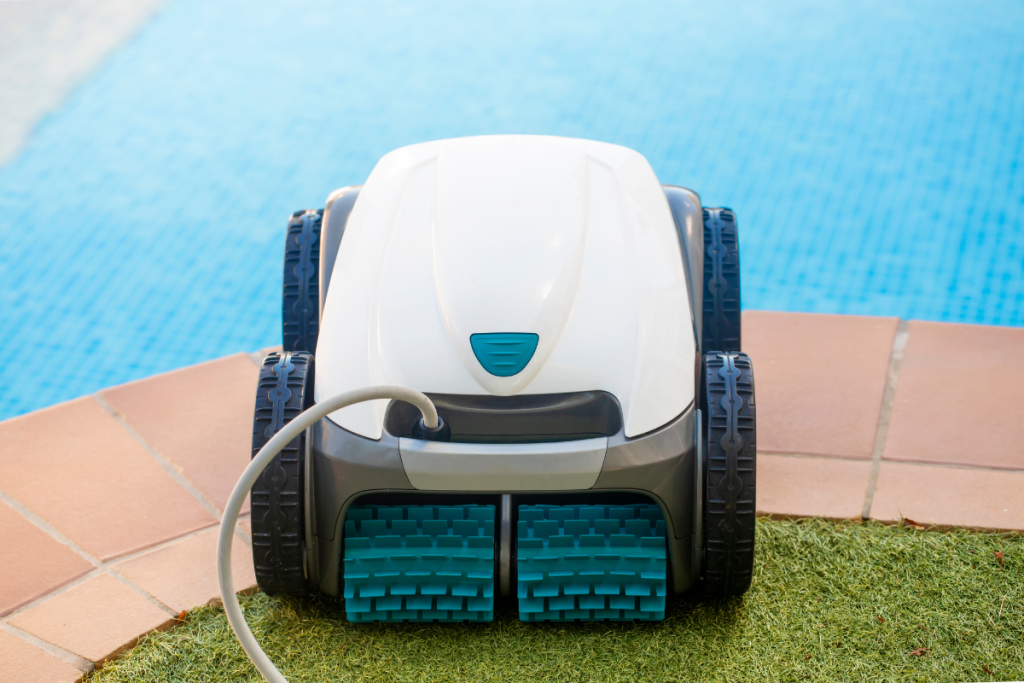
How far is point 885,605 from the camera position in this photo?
6.59ft

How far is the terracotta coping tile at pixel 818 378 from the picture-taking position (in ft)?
8.39

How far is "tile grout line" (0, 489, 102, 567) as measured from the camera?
2230mm

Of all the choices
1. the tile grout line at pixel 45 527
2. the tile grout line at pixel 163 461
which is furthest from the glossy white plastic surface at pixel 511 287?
the tile grout line at pixel 45 527

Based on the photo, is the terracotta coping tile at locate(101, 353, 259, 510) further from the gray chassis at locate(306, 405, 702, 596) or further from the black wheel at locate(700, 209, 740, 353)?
the black wheel at locate(700, 209, 740, 353)

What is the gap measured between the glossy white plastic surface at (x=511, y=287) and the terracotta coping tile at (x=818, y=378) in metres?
0.76

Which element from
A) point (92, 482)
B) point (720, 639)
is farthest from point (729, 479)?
point (92, 482)

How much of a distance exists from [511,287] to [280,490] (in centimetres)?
61

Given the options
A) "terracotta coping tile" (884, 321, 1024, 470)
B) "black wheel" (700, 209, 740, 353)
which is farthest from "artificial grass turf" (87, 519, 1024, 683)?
"black wheel" (700, 209, 740, 353)

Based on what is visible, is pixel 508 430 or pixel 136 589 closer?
pixel 508 430

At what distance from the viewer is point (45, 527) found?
2.31 meters

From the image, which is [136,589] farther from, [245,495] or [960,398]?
[960,398]

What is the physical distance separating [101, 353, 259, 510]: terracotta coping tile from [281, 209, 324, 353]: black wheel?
387 mm

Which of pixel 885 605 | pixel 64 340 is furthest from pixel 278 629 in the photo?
pixel 64 340

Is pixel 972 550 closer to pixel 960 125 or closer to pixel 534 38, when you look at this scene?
pixel 960 125
